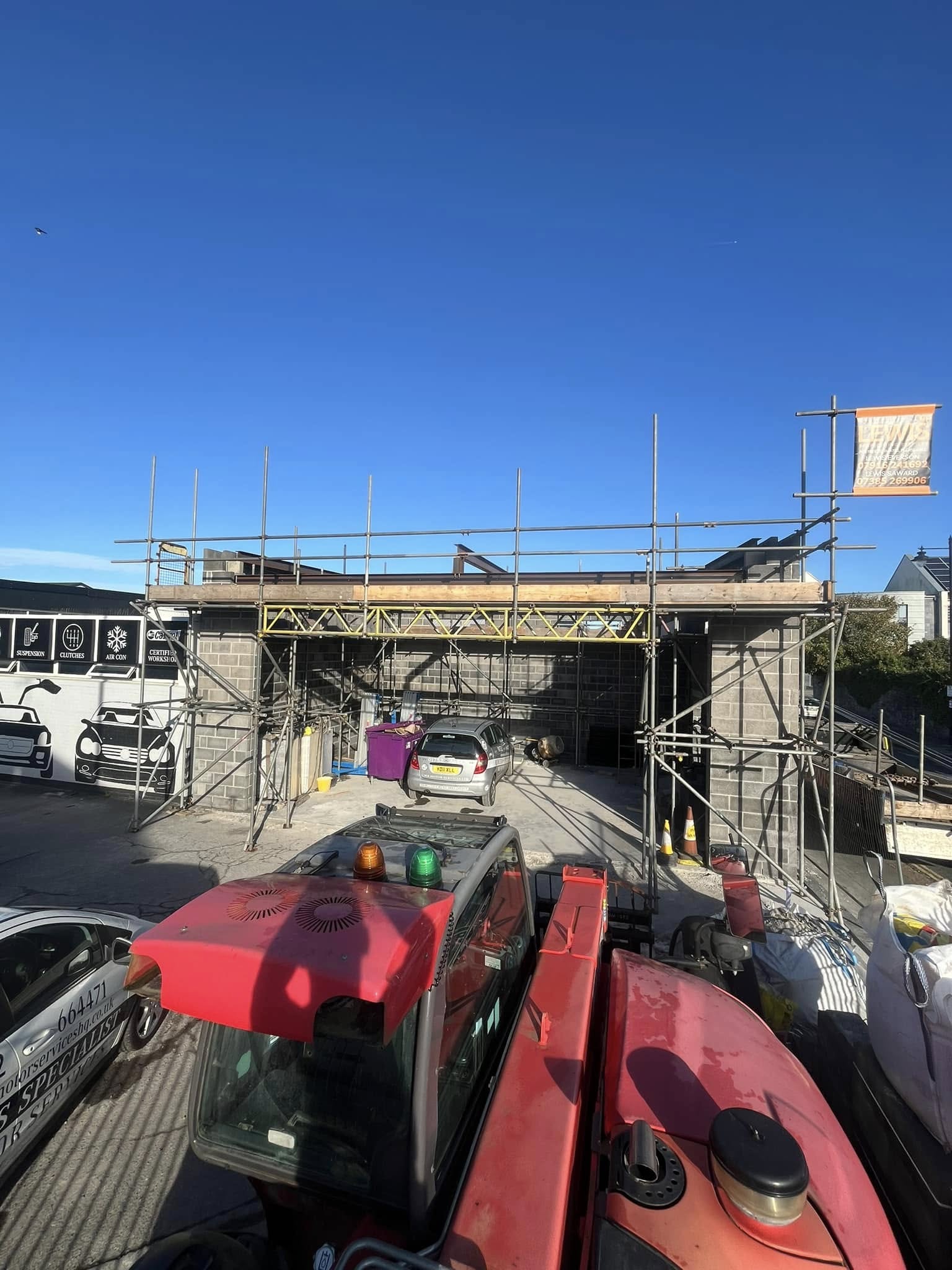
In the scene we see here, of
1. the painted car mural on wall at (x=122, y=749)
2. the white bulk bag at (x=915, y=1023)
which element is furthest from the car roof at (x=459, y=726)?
the white bulk bag at (x=915, y=1023)

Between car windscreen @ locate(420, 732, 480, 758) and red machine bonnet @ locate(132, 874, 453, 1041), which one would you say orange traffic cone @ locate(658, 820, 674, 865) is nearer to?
car windscreen @ locate(420, 732, 480, 758)

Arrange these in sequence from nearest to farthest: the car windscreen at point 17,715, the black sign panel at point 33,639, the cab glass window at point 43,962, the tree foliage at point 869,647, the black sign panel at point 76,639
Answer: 1. the cab glass window at point 43,962
2. the black sign panel at point 76,639
3. the car windscreen at point 17,715
4. the black sign panel at point 33,639
5. the tree foliage at point 869,647

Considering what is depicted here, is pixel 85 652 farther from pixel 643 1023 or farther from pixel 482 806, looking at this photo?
pixel 643 1023

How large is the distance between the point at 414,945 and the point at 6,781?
49.3 feet

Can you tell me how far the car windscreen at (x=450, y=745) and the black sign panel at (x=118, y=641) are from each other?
6405 millimetres

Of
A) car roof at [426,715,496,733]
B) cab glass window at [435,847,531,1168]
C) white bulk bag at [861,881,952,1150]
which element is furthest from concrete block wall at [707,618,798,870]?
cab glass window at [435,847,531,1168]

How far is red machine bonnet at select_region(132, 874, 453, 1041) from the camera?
5.35ft

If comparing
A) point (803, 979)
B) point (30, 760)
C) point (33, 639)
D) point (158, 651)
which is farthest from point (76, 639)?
point (803, 979)

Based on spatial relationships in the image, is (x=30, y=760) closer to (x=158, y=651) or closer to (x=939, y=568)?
(x=158, y=651)

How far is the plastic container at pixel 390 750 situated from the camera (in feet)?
40.2

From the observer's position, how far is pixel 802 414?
23.0 ft

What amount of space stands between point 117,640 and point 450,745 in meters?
7.44

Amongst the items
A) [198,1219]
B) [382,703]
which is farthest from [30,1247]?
[382,703]

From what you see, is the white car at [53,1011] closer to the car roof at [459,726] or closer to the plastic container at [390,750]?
the car roof at [459,726]
